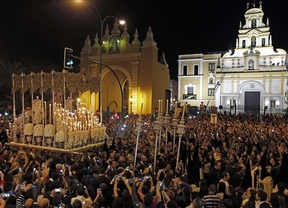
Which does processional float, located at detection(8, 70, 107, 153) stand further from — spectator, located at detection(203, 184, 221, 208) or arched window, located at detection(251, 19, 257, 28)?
arched window, located at detection(251, 19, 257, 28)

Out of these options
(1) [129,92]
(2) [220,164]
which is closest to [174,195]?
(2) [220,164]

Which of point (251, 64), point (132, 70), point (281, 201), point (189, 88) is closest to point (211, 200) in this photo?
point (281, 201)

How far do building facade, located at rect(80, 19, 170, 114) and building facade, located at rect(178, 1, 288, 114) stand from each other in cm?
2529

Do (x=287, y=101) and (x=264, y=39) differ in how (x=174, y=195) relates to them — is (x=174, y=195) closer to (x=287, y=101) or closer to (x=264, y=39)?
(x=287, y=101)

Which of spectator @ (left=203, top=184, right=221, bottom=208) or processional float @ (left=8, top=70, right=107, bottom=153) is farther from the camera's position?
processional float @ (left=8, top=70, right=107, bottom=153)

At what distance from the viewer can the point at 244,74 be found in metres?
53.9

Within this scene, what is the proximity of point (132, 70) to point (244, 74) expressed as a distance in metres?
30.3

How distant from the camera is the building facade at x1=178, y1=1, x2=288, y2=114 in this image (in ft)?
170

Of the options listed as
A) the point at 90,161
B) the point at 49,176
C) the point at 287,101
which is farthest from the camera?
the point at 287,101

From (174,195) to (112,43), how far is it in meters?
26.6

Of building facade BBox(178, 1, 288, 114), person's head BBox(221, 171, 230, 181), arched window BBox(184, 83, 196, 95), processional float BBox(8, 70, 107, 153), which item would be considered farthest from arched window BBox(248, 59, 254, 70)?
person's head BBox(221, 171, 230, 181)

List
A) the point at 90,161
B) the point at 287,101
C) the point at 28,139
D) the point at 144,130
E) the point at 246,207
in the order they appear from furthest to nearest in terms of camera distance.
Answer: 1. the point at 287,101
2. the point at 144,130
3. the point at 28,139
4. the point at 90,161
5. the point at 246,207

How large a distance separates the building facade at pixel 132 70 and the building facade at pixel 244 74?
25.3 metres

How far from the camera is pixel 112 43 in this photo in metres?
31.2
